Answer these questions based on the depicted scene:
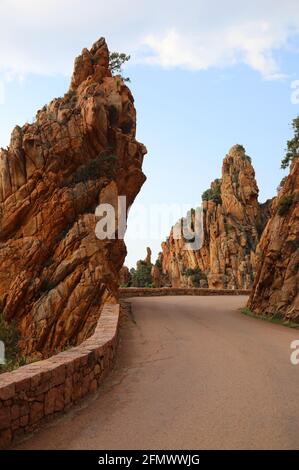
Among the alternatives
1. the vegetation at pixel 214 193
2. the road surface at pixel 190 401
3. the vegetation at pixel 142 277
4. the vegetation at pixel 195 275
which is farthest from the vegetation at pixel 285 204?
the vegetation at pixel 214 193

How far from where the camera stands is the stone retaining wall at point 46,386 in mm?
5250

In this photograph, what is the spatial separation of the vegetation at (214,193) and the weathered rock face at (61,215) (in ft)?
167

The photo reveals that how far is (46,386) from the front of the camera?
19.8 ft

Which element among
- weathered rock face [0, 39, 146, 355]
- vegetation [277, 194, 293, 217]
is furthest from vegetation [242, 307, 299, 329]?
weathered rock face [0, 39, 146, 355]

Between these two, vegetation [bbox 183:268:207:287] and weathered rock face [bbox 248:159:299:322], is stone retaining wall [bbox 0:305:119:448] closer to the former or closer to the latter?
weathered rock face [bbox 248:159:299:322]

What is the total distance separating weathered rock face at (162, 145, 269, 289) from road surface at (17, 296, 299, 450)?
53161 mm

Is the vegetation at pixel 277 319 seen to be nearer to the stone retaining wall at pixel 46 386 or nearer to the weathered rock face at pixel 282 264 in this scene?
the weathered rock face at pixel 282 264

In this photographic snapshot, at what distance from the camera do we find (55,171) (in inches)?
944

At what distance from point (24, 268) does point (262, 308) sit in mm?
12334

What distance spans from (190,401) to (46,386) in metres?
2.47

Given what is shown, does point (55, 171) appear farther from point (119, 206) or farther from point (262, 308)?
point (262, 308)

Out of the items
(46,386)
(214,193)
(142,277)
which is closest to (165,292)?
(142,277)

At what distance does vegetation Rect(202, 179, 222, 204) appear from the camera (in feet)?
254

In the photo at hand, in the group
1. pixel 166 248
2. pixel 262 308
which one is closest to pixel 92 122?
pixel 262 308
